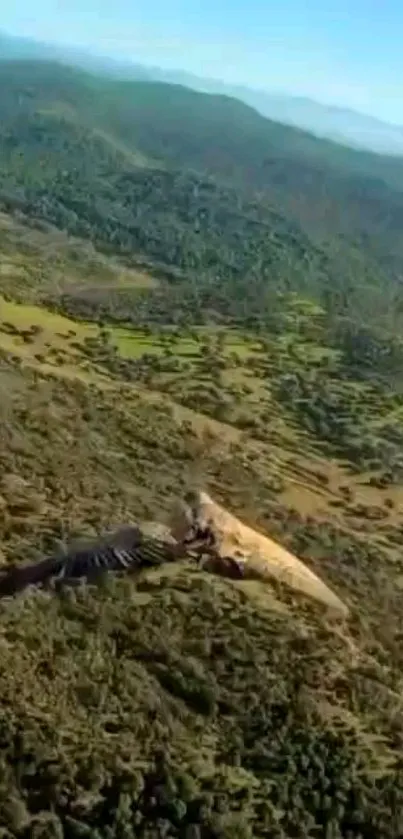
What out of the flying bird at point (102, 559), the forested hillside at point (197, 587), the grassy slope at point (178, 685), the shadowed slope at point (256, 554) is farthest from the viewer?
the shadowed slope at point (256, 554)

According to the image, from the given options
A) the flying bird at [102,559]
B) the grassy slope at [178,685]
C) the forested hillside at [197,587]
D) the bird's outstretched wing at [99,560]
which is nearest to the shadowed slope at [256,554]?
the forested hillside at [197,587]

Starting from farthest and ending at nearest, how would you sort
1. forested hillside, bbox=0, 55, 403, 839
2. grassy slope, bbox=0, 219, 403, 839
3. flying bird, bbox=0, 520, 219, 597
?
flying bird, bbox=0, 520, 219, 597
forested hillside, bbox=0, 55, 403, 839
grassy slope, bbox=0, 219, 403, 839

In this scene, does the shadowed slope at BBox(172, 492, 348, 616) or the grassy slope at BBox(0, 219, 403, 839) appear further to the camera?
the shadowed slope at BBox(172, 492, 348, 616)

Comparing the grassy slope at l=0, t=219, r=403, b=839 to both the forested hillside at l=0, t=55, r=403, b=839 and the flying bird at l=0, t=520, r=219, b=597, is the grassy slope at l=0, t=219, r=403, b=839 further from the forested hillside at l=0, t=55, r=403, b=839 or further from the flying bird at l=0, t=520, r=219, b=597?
the flying bird at l=0, t=520, r=219, b=597

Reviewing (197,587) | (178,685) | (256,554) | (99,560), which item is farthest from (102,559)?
(178,685)

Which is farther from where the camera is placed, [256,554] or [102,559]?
[256,554]

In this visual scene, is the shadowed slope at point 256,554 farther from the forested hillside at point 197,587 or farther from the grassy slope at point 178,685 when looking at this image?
the grassy slope at point 178,685

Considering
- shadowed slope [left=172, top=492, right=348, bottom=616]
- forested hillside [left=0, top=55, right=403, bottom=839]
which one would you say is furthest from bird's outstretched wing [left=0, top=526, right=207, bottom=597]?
shadowed slope [left=172, top=492, right=348, bottom=616]

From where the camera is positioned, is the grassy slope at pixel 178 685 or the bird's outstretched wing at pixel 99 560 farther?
the bird's outstretched wing at pixel 99 560

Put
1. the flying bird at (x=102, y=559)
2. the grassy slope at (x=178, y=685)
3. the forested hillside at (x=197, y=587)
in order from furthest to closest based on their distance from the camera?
the flying bird at (x=102, y=559) < the forested hillside at (x=197, y=587) < the grassy slope at (x=178, y=685)

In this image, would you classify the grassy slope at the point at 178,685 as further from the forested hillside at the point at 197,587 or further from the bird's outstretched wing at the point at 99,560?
the bird's outstretched wing at the point at 99,560

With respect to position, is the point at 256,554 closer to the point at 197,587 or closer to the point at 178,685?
the point at 197,587
